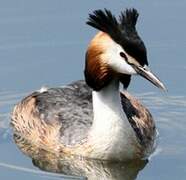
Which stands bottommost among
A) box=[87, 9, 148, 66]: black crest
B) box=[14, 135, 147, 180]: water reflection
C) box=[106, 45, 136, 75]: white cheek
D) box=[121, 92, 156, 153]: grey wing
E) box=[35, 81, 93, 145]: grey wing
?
box=[14, 135, 147, 180]: water reflection

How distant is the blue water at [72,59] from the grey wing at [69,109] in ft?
1.60

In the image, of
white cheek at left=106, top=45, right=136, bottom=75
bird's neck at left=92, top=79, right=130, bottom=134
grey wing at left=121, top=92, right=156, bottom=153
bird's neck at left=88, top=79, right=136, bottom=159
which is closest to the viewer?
white cheek at left=106, top=45, right=136, bottom=75

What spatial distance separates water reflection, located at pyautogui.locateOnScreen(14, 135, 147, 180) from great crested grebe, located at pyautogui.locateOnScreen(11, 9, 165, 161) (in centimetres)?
7

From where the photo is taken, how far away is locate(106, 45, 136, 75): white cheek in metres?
10.3

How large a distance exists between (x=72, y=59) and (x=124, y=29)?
3.05 meters

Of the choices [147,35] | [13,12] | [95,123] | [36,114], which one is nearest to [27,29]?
[13,12]

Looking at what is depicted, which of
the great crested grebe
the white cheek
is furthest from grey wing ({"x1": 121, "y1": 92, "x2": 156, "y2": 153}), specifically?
the white cheek

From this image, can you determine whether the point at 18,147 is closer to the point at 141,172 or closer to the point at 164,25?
the point at 141,172

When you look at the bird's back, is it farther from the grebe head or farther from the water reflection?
the grebe head

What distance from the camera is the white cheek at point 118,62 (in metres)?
10.3

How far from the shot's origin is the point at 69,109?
11.5 meters

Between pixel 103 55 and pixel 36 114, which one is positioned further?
pixel 36 114

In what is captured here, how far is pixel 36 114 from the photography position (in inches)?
464

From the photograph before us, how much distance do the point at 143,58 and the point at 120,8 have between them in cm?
408
